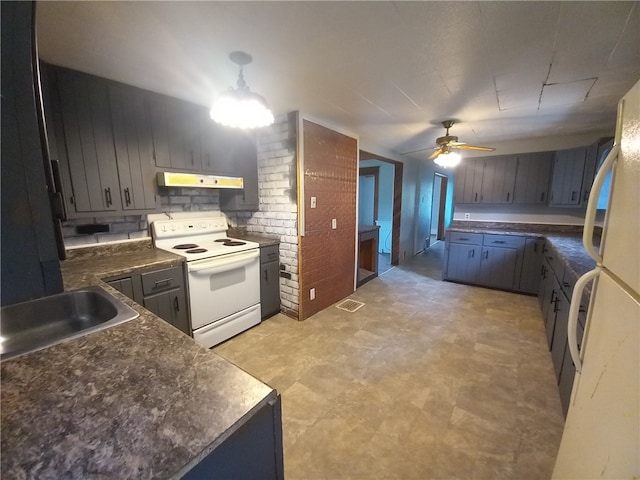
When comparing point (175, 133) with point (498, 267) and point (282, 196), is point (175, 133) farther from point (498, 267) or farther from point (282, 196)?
point (498, 267)

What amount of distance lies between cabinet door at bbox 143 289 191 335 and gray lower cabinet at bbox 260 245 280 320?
85cm

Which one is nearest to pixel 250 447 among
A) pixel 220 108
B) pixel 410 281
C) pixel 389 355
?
pixel 220 108

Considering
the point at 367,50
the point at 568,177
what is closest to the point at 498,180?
the point at 568,177

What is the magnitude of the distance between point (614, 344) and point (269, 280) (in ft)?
8.64

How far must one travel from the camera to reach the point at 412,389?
6.35ft

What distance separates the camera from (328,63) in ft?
5.67

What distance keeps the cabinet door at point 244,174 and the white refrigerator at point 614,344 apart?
2.73 meters

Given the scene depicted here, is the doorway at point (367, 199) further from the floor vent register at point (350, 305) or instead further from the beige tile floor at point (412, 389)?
the beige tile floor at point (412, 389)

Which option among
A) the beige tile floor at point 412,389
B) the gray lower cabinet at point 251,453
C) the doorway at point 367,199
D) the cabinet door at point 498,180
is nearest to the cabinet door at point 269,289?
the beige tile floor at point 412,389

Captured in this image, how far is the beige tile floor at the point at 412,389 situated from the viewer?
143cm

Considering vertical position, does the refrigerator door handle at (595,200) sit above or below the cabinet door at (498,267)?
above

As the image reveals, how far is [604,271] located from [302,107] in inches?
95.7

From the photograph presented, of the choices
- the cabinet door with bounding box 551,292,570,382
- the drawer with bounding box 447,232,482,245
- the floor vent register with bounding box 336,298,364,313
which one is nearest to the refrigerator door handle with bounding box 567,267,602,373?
the cabinet door with bounding box 551,292,570,382

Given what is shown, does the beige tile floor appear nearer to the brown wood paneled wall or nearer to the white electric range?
the white electric range
